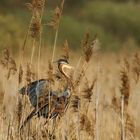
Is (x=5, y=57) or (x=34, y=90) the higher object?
(x=5, y=57)

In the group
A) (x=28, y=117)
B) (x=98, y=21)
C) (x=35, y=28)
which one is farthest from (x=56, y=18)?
(x=98, y=21)

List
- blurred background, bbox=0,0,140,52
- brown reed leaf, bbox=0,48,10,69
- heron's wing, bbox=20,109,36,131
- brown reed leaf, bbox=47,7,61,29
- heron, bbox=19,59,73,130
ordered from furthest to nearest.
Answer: blurred background, bbox=0,0,140,52
heron's wing, bbox=20,109,36,131
heron, bbox=19,59,73,130
brown reed leaf, bbox=0,48,10,69
brown reed leaf, bbox=47,7,61,29

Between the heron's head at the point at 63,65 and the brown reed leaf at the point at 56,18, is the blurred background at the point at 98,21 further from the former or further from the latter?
the brown reed leaf at the point at 56,18

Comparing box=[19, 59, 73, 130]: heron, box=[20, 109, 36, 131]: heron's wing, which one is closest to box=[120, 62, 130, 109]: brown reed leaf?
box=[19, 59, 73, 130]: heron

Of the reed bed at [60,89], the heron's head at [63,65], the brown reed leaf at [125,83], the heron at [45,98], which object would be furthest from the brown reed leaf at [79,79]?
the heron's head at [63,65]

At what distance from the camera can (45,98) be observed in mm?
5645

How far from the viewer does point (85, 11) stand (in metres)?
33.5

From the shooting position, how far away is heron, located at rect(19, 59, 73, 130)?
5582 mm

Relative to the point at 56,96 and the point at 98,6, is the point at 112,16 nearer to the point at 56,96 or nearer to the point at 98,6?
the point at 98,6

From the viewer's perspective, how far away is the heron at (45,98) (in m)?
5.58

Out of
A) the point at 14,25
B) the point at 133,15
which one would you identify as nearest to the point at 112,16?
the point at 133,15

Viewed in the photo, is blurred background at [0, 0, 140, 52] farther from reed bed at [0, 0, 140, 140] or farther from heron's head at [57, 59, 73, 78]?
reed bed at [0, 0, 140, 140]

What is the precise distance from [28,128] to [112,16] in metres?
25.3

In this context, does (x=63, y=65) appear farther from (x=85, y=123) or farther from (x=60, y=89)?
(x=85, y=123)
